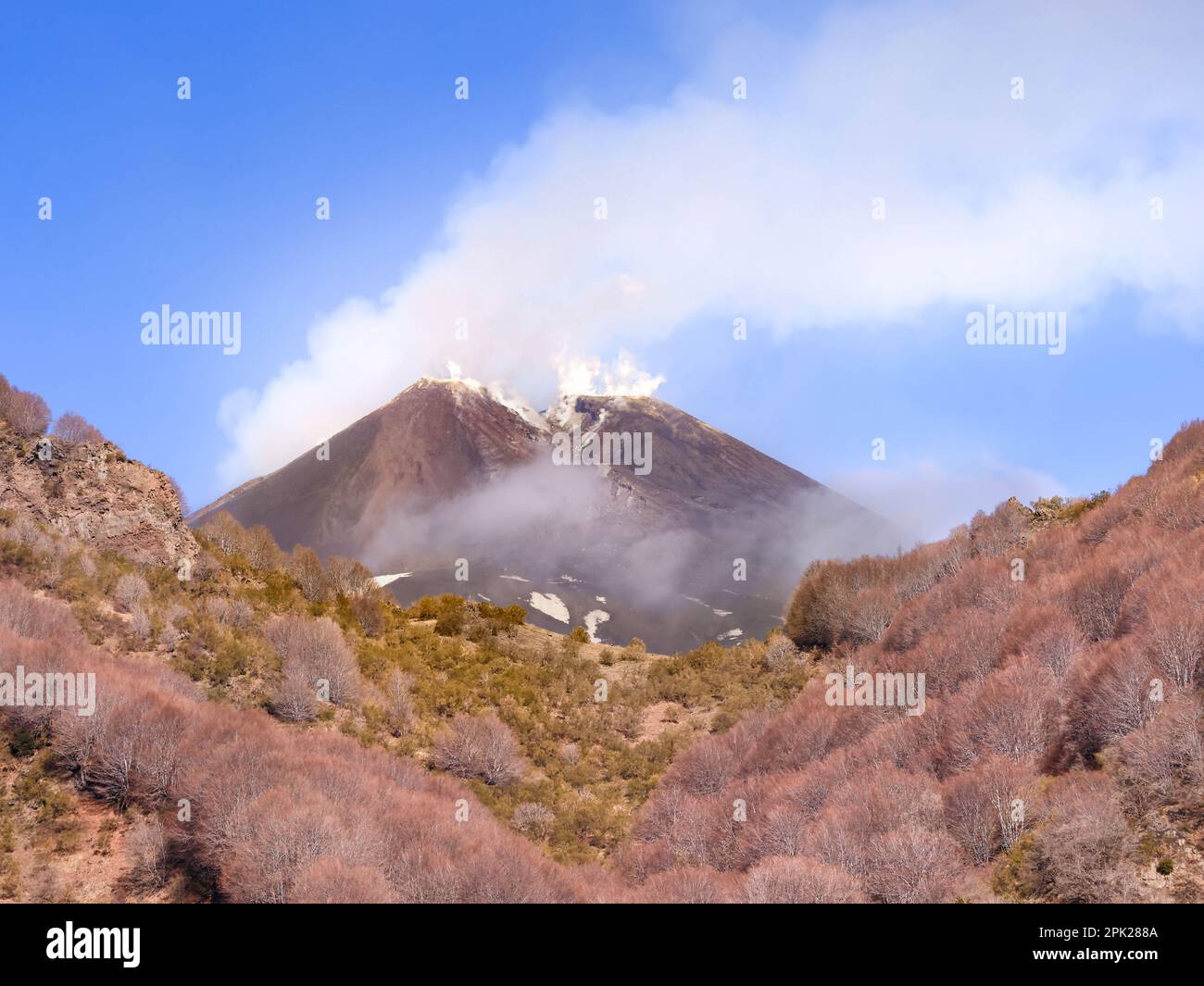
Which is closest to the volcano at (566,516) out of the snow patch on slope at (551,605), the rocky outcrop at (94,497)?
the snow patch on slope at (551,605)

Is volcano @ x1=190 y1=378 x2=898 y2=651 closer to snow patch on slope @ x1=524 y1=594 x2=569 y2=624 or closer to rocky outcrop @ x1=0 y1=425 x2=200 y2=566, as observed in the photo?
snow patch on slope @ x1=524 y1=594 x2=569 y2=624

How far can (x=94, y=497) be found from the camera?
71.9ft

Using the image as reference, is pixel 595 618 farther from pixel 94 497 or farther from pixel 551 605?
pixel 94 497

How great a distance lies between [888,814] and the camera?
36.0 ft

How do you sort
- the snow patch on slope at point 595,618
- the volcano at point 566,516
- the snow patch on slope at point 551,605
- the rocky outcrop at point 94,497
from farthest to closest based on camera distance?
the volcano at point 566,516
the snow patch on slope at point 551,605
the snow patch on slope at point 595,618
the rocky outcrop at point 94,497

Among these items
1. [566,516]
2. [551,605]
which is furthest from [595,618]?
[566,516]

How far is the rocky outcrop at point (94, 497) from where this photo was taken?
21031mm

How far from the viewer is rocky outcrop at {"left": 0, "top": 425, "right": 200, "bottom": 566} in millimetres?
21031

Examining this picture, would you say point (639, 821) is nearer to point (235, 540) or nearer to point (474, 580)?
point (235, 540)

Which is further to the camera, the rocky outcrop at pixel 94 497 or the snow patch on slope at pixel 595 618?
the snow patch on slope at pixel 595 618

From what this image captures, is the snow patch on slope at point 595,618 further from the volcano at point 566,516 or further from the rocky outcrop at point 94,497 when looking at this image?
the rocky outcrop at point 94,497

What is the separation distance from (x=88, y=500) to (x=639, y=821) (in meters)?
16.3
